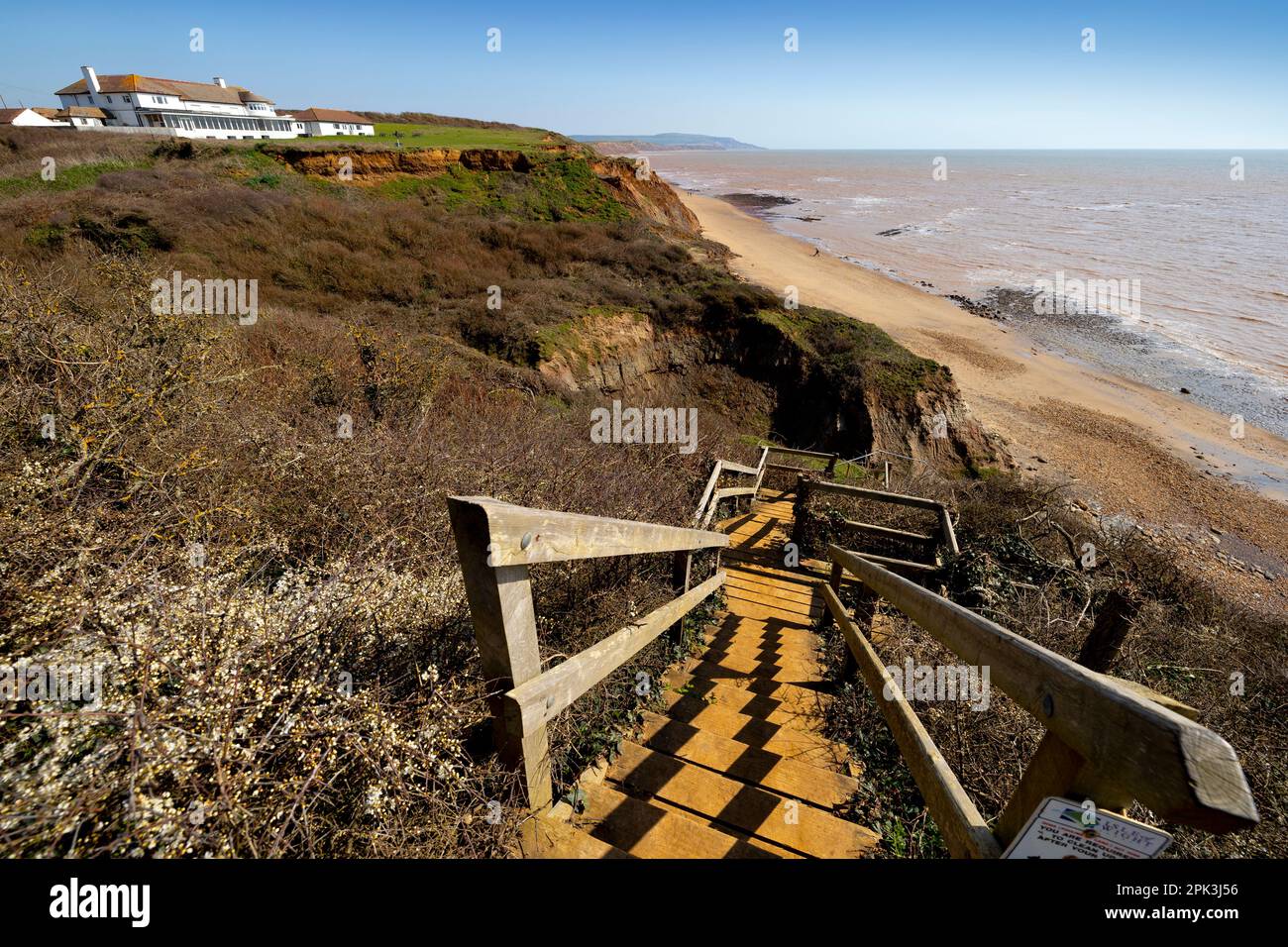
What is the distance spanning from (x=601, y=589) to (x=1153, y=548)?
32.2 feet

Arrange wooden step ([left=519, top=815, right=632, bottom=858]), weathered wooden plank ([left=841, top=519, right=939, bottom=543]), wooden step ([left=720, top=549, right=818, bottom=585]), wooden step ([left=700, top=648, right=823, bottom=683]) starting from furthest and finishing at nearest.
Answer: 1. wooden step ([left=720, top=549, right=818, bottom=585])
2. weathered wooden plank ([left=841, top=519, right=939, bottom=543])
3. wooden step ([left=700, top=648, right=823, bottom=683])
4. wooden step ([left=519, top=815, right=632, bottom=858])

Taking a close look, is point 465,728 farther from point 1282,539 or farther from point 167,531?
point 1282,539

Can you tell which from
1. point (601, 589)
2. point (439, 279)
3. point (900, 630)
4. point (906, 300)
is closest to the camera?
point (601, 589)

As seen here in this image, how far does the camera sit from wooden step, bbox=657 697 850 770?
3254mm

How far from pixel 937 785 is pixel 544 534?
5.25 feet

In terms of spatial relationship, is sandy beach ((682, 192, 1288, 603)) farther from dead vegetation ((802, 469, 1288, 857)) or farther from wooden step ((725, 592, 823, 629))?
wooden step ((725, 592, 823, 629))

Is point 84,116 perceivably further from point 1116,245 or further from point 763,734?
point 1116,245

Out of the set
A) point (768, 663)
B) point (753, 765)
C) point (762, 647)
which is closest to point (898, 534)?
point (762, 647)

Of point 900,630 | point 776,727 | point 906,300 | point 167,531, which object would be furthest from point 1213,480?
point 167,531

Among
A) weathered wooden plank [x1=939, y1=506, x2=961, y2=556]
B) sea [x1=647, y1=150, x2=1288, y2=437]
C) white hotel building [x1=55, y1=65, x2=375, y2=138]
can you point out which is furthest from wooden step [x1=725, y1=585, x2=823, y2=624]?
white hotel building [x1=55, y1=65, x2=375, y2=138]

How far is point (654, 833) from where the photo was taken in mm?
2424

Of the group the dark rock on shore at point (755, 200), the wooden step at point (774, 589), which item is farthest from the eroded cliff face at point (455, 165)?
the dark rock on shore at point (755, 200)

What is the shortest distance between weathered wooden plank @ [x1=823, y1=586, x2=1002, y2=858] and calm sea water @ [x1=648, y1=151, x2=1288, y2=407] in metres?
32.5
